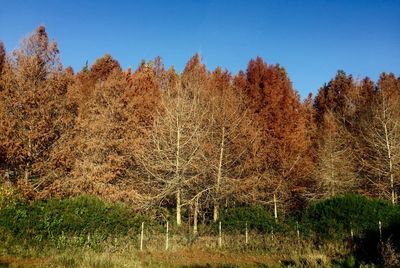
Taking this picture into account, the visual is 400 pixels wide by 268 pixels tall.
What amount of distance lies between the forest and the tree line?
9 cm

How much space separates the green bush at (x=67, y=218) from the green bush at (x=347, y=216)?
9.72 metres

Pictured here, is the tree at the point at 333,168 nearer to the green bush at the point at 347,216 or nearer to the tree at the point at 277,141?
the tree at the point at 277,141

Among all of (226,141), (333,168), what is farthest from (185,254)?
(333,168)

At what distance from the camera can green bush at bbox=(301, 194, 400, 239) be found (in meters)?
19.7

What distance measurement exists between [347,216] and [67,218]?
14.4 m

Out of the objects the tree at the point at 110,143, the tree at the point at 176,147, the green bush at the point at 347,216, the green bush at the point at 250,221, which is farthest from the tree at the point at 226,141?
the green bush at the point at 347,216

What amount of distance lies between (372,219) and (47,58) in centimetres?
2069

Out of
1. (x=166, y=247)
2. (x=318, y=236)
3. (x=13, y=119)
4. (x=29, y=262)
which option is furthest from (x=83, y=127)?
(x=318, y=236)

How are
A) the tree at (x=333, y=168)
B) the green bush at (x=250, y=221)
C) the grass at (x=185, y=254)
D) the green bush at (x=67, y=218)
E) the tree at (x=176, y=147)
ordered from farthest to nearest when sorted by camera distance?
the tree at (x=333, y=168)
the tree at (x=176, y=147)
the green bush at (x=250, y=221)
the green bush at (x=67, y=218)
the grass at (x=185, y=254)

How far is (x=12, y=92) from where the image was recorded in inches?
834

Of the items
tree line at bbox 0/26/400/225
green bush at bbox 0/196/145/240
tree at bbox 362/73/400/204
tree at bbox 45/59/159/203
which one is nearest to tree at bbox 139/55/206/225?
tree line at bbox 0/26/400/225

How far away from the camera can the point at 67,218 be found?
58.6 feet

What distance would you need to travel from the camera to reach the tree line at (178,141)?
864 inches

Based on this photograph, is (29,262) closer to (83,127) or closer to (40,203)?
(40,203)
